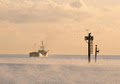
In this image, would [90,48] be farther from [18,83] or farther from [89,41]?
[18,83]

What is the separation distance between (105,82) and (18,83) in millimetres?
15878

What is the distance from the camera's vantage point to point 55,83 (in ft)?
233

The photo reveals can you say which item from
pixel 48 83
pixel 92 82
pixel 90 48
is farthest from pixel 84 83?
pixel 90 48

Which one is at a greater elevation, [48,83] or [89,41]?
[89,41]

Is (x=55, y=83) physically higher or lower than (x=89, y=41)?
lower

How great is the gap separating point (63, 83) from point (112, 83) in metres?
8.89

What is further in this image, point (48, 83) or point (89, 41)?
point (89, 41)

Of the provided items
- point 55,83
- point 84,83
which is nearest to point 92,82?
point 84,83

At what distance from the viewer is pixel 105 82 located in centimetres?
7412

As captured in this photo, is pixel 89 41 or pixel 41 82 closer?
pixel 41 82

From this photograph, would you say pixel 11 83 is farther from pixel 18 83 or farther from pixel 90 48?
pixel 90 48

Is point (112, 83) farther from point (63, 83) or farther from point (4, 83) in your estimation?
point (4, 83)

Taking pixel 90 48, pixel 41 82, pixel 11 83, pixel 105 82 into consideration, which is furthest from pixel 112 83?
pixel 90 48

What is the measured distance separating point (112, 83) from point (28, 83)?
15.0m
